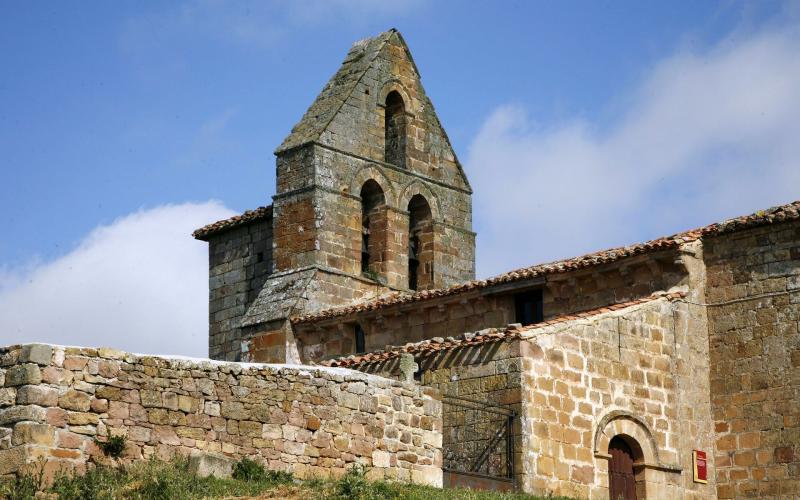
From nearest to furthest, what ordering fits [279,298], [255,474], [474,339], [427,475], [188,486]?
1. [188,486]
2. [255,474]
3. [427,475]
4. [474,339]
5. [279,298]

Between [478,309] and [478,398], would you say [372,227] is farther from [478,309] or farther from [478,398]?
[478,398]

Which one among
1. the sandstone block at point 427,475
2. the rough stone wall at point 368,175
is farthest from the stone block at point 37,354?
the rough stone wall at point 368,175

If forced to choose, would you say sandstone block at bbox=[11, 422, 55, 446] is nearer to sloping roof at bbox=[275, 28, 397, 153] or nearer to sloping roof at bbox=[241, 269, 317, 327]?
sloping roof at bbox=[241, 269, 317, 327]

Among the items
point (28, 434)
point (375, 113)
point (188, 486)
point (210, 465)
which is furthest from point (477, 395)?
point (375, 113)

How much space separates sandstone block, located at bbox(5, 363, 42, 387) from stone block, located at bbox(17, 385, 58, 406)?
0.18ft

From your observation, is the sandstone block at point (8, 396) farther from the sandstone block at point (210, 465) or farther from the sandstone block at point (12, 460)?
the sandstone block at point (210, 465)

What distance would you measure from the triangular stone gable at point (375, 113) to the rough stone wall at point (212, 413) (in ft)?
35.8

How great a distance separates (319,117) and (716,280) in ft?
30.3

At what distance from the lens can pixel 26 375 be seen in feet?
52.3

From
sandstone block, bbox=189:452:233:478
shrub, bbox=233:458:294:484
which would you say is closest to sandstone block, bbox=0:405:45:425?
sandstone block, bbox=189:452:233:478

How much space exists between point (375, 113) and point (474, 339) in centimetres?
939

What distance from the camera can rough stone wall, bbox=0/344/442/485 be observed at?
630 inches

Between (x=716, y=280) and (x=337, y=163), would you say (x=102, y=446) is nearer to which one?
(x=716, y=280)

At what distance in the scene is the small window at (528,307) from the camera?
82.2 ft
